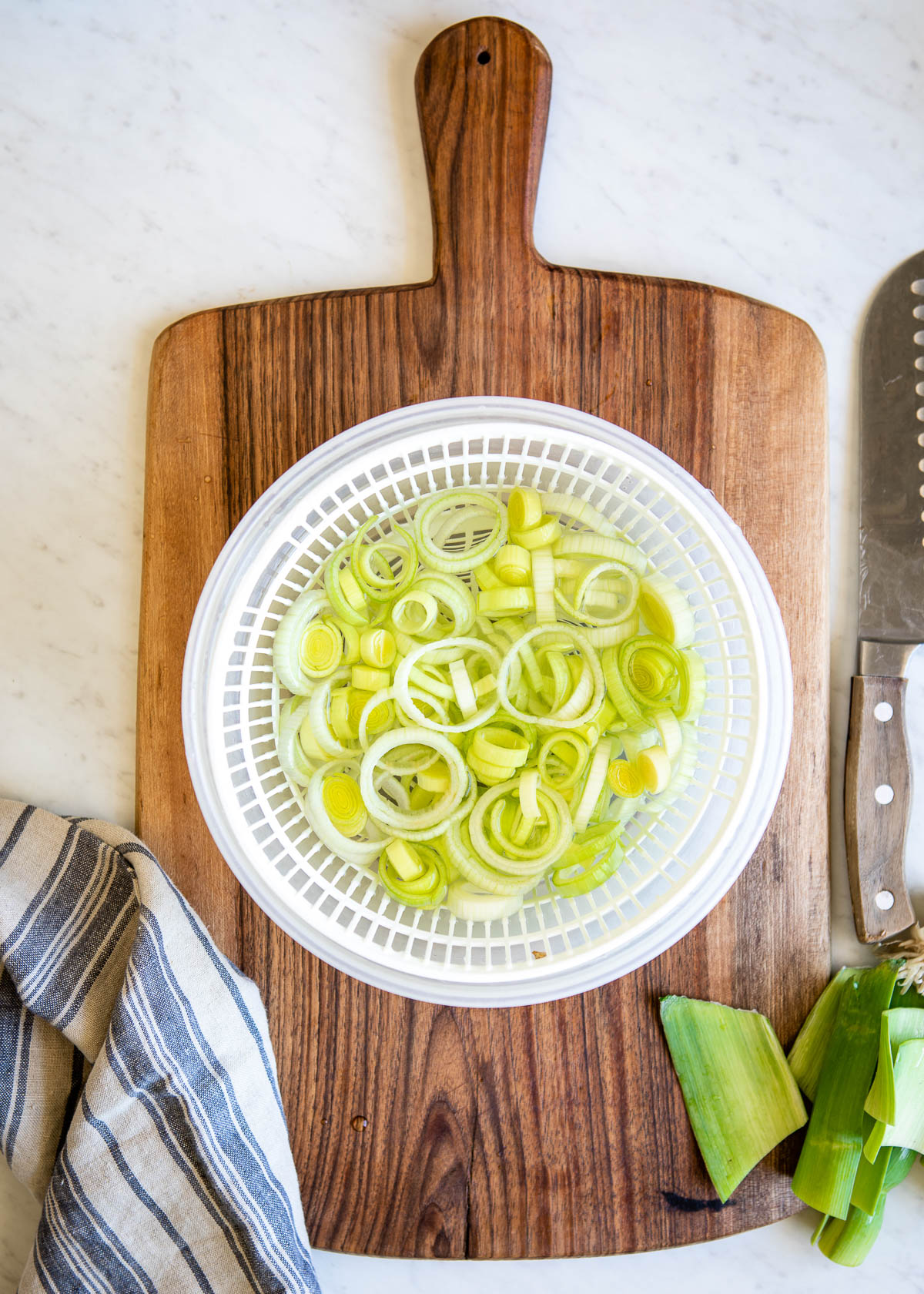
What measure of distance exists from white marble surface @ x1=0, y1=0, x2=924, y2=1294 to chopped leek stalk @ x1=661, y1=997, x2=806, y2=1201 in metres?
0.20

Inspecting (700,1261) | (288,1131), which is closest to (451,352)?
(288,1131)

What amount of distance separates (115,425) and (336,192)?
1.30ft

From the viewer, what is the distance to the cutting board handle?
0.93 metres

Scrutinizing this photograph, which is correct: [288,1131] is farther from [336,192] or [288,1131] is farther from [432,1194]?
[336,192]

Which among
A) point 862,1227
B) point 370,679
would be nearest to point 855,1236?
point 862,1227

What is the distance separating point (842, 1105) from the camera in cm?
93

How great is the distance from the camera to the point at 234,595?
2.86ft

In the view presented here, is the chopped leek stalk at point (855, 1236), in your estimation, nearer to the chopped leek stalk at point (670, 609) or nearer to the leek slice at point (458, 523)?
the chopped leek stalk at point (670, 609)

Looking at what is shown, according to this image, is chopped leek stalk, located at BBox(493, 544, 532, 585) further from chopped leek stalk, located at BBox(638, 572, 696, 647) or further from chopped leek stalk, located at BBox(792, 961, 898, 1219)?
chopped leek stalk, located at BBox(792, 961, 898, 1219)

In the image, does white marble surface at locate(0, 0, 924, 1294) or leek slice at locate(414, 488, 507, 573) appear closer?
leek slice at locate(414, 488, 507, 573)

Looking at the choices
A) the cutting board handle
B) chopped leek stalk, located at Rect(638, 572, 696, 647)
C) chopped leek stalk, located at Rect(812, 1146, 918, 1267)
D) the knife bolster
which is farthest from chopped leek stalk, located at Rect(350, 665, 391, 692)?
chopped leek stalk, located at Rect(812, 1146, 918, 1267)

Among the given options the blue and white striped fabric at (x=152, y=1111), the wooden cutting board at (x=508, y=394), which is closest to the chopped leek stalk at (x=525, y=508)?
the wooden cutting board at (x=508, y=394)

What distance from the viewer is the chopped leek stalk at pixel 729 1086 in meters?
0.94

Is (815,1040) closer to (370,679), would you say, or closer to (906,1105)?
(906,1105)
